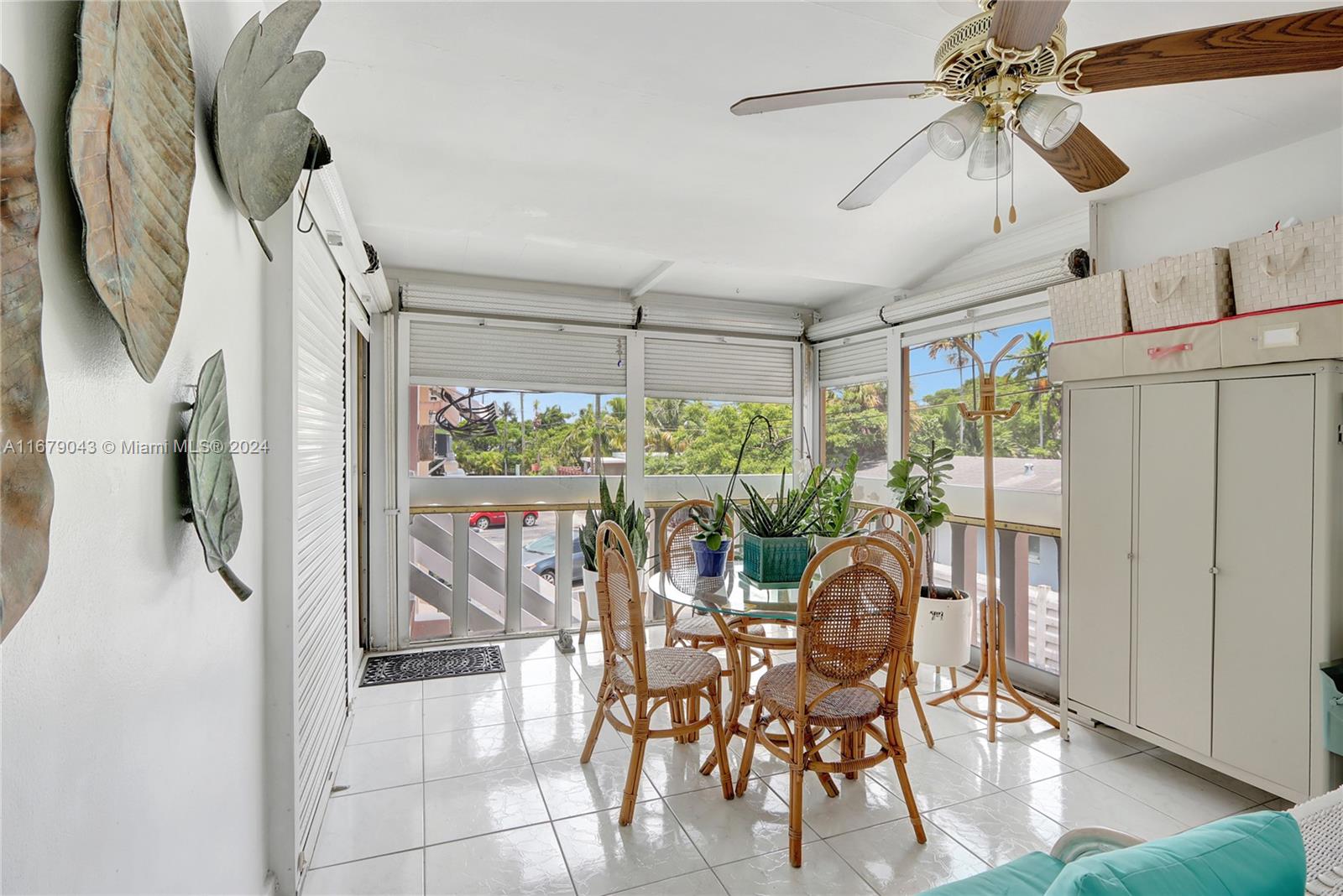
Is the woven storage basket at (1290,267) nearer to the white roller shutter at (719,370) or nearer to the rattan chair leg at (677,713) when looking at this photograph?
the rattan chair leg at (677,713)

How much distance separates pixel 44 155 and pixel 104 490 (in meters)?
0.42

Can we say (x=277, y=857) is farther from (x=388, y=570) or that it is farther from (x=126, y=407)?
(x=388, y=570)

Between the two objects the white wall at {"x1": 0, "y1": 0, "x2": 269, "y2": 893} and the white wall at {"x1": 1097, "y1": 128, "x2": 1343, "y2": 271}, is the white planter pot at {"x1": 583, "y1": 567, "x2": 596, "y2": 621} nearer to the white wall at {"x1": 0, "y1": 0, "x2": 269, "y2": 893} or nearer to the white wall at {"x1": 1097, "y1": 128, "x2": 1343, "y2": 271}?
the white wall at {"x1": 0, "y1": 0, "x2": 269, "y2": 893}

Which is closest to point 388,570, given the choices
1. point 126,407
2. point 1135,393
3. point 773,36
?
point 126,407

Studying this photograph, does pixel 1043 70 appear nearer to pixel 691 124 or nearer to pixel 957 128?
pixel 957 128

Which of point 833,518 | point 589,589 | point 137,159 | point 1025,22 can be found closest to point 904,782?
point 833,518

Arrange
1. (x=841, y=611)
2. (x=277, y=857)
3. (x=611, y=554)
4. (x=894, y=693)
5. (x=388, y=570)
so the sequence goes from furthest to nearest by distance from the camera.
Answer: (x=388, y=570), (x=611, y=554), (x=894, y=693), (x=841, y=611), (x=277, y=857)

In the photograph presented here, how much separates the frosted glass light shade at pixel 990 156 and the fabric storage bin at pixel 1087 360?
1.35m

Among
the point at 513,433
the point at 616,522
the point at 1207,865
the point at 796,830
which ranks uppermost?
the point at 513,433

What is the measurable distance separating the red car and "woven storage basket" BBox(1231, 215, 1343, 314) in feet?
12.5

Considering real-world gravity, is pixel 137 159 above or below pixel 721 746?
above

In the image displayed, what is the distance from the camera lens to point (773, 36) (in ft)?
5.96

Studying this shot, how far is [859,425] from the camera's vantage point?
4.86m

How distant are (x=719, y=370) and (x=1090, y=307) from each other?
2.55 m
